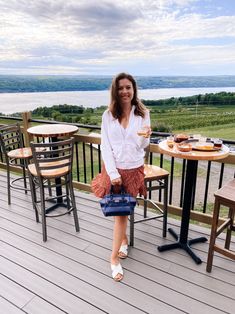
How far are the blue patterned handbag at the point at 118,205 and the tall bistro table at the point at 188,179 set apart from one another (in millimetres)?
511

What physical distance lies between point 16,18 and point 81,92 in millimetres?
3813

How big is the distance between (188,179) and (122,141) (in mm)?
745

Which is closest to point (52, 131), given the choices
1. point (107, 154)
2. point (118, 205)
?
point (107, 154)

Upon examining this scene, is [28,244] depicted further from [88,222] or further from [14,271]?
[88,222]

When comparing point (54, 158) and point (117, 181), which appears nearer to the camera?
point (117, 181)

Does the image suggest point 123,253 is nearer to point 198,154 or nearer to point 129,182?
point 129,182

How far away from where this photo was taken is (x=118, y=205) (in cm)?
168

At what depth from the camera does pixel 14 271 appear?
1.87 meters

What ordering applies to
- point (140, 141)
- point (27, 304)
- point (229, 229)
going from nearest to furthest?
point (27, 304) → point (140, 141) → point (229, 229)

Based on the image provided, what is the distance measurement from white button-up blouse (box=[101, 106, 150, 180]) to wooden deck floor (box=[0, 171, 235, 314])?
85 cm

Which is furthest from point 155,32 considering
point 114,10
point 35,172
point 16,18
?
point 35,172

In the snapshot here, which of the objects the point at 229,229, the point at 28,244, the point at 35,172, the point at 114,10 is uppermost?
the point at 114,10

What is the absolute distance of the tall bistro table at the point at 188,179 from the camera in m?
1.71


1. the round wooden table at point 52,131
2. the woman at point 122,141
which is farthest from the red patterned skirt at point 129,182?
the round wooden table at point 52,131
